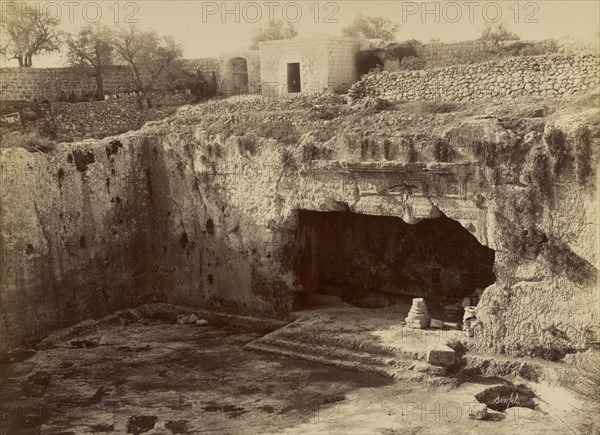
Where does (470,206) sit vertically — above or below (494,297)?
above

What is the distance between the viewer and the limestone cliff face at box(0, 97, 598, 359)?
10.4 metres

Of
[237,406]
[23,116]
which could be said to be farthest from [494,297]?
Result: [23,116]

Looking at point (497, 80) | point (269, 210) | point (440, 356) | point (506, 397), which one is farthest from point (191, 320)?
point (497, 80)

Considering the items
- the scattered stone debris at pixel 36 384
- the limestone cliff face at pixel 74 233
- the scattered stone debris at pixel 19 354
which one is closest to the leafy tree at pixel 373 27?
the limestone cliff face at pixel 74 233

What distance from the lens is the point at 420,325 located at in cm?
1226

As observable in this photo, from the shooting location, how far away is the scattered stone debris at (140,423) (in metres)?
9.55

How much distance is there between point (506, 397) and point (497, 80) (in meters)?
9.96

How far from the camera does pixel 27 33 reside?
29.1m

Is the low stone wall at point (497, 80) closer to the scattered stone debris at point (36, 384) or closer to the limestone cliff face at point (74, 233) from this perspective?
the limestone cliff face at point (74, 233)

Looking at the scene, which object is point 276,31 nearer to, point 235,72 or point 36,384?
point 235,72

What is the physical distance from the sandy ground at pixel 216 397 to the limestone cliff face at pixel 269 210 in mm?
1307

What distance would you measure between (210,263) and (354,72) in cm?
1129

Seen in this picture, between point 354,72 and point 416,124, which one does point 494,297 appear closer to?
point 416,124

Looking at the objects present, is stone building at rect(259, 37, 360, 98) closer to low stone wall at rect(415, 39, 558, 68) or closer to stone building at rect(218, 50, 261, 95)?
low stone wall at rect(415, 39, 558, 68)
